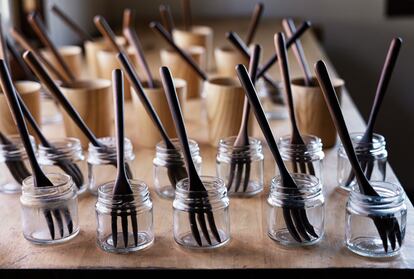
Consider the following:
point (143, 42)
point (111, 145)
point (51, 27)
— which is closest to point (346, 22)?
point (143, 42)

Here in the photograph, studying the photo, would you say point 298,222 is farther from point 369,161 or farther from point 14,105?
point 14,105

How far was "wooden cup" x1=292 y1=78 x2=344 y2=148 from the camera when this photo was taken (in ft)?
4.03

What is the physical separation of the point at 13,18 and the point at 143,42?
0.56 m

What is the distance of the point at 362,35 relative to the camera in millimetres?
3104

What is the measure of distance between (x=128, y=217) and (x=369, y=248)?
30 cm

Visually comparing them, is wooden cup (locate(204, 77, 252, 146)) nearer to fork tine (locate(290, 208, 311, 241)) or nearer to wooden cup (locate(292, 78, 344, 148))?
wooden cup (locate(292, 78, 344, 148))

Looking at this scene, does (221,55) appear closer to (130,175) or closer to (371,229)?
(130,175)

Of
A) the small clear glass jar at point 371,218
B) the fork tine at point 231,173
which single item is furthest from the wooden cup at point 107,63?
the small clear glass jar at point 371,218

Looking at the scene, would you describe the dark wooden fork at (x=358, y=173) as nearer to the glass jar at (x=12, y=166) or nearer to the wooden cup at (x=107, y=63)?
the glass jar at (x=12, y=166)

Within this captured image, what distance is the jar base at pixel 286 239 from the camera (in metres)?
0.86

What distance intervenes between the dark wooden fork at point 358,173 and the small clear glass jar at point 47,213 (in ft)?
1.15

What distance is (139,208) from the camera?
86 cm

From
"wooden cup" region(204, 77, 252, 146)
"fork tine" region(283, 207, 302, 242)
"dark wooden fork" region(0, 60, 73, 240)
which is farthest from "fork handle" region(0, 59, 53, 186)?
"wooden cup" region(204, 77, 252, 146)
